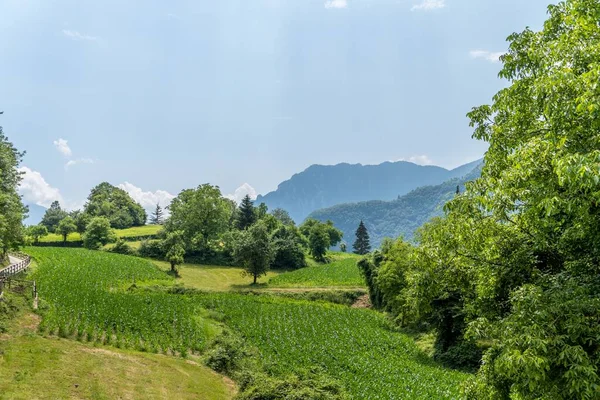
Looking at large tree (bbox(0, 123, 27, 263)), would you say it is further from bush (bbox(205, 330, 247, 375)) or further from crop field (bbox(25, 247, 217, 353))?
bush (bbox(205, 330, 247, 375))

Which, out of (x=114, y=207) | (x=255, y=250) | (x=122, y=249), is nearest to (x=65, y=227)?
(x=122, y=249)

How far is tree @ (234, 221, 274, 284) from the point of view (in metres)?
51.0

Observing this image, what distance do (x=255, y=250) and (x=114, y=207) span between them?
3178 inches

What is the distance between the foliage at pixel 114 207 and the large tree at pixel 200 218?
145 feet

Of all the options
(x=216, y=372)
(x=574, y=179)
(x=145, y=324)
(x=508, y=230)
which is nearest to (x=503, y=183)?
(x=574, y=179)

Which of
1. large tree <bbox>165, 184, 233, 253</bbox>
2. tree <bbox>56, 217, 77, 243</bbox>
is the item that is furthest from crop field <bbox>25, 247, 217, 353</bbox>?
tree <bbox>56, 217, 77, 243</bbox>

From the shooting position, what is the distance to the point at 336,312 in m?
41.1

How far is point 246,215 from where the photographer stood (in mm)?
86250

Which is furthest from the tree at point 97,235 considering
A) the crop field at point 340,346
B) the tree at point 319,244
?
the tree at point 319,244

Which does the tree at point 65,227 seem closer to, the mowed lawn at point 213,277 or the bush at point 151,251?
the bush at point 151,251

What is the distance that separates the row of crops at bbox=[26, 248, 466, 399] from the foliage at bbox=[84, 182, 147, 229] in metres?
64.1

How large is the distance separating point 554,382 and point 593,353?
1.00 meters

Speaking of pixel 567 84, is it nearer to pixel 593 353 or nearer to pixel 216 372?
pixel 593 353

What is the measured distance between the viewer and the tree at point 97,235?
70000mm
